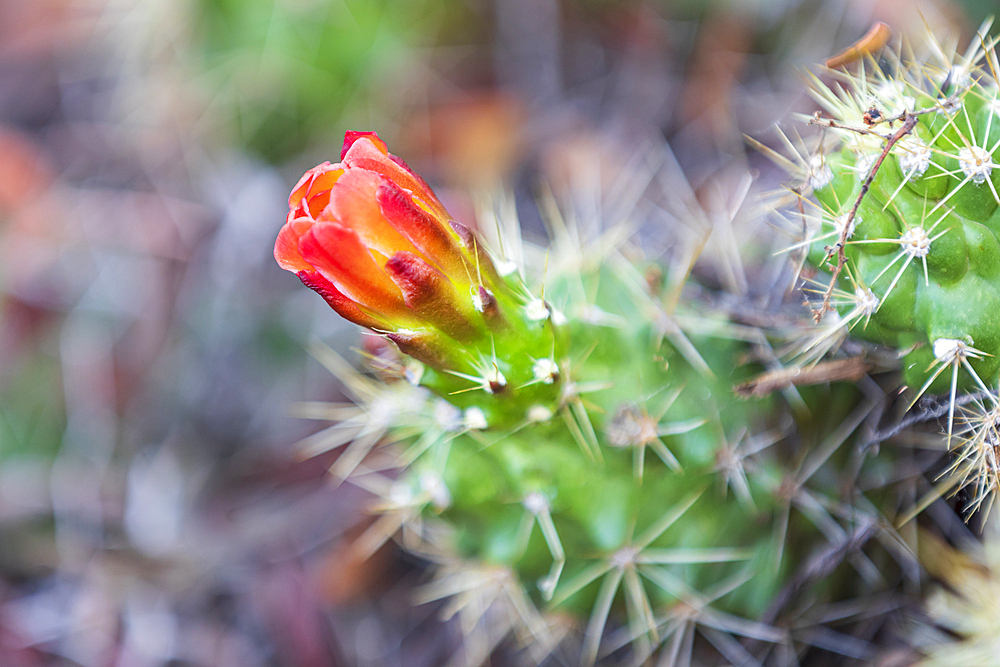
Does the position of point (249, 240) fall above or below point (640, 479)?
below

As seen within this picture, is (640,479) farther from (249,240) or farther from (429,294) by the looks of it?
(249,240)

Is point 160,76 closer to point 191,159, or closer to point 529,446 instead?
point 191,159

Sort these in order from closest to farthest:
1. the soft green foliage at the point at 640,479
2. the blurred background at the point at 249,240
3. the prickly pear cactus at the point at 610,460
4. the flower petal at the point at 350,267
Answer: the flower petal at the point at 350,267 < the prickly pear cactus at the point at 610,460 < the soft green foliage at the point at 640,479 < the blurred background at the point at 249,240

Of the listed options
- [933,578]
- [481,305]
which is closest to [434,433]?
[481,305]

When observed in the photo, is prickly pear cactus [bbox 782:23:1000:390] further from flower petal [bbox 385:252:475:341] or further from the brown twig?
flower petal [bbox 385:252:475:341]

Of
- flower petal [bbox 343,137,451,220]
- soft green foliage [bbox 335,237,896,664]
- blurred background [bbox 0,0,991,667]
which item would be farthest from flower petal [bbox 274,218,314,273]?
blurred background [bbox 0,0,991,667]

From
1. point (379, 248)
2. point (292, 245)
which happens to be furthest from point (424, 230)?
point (292, 245)

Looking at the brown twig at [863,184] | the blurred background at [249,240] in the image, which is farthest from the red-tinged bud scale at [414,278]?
the blurred background at [249,240]

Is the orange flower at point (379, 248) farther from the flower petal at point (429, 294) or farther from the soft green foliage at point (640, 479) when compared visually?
the soft green foliage at point (640, 479)
